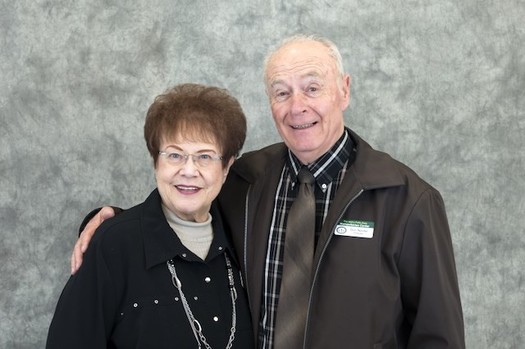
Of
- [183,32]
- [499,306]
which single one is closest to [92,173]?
[183,32]

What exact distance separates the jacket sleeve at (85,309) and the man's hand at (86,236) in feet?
0.32

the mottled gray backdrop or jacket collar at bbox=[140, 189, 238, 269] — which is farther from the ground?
the mottled gray backdrop

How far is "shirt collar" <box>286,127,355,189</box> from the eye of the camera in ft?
7.51

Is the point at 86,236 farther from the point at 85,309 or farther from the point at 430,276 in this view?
the point at 430,276

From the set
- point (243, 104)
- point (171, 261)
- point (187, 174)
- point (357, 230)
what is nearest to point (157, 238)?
point (171, 261)

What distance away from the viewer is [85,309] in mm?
2018

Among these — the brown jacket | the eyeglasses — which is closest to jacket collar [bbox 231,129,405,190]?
the brown jacket

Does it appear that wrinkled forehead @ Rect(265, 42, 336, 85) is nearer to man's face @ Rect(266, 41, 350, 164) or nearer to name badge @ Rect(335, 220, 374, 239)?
man's face @ Rect(266, 41, 350, 164)

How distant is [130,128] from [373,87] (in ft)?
3.77

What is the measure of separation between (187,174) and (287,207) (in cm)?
39

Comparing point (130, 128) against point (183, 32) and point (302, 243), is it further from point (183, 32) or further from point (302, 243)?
point (302, 243)

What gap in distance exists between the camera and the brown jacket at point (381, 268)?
2188mm

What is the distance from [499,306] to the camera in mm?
3553

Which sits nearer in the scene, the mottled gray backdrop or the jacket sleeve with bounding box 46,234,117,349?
the jacket sleeve with bounding box 46,234,117,349
